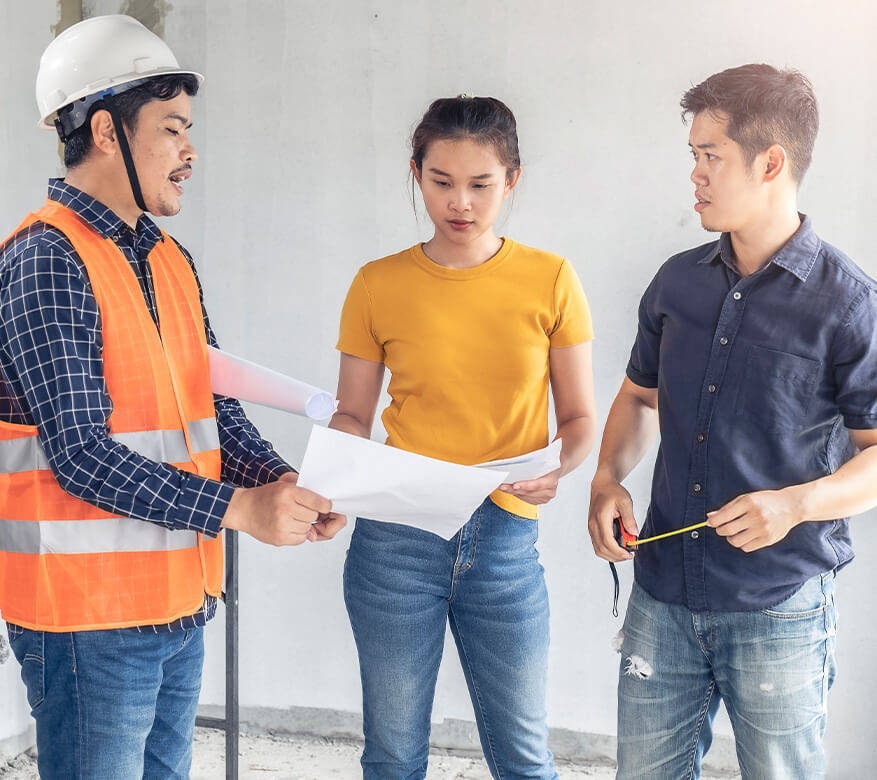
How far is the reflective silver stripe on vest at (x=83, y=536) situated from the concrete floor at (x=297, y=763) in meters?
1.51

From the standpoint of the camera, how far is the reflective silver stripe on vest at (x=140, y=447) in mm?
1366

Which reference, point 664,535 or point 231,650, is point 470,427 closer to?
point 664,535

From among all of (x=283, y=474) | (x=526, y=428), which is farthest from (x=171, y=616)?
(x=526, y=428)

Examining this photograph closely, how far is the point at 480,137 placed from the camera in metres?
1.70

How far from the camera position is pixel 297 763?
2734 millimetres

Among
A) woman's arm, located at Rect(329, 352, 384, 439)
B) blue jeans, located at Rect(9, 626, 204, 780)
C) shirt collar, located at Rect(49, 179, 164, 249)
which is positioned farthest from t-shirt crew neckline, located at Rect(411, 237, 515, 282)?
blue jeans, located at Rect(9, 626, 204, 780)

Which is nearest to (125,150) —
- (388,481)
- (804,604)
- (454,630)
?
(388,481)

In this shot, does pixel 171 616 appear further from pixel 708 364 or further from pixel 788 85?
pixel 788 85

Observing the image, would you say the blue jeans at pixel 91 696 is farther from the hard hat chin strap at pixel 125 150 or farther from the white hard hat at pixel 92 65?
the white hard hat at pixel 92 65

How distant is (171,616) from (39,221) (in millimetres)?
630

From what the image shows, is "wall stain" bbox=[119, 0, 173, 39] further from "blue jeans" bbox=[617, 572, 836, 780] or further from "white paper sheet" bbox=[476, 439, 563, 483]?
"blue jeans" bbox=[617, 572, 836, 780]

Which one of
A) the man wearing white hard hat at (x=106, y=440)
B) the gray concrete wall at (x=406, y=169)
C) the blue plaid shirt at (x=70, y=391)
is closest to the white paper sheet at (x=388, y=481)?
the man wearing white hard hat at (x=106, y=440)

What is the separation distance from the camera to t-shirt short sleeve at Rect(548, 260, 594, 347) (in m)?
1.73

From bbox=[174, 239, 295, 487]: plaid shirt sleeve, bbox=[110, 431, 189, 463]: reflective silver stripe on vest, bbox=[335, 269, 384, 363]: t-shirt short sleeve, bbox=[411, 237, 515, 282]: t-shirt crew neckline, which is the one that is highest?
bbox=[411, 237, 515, 282]: t-shirt crew neckline
